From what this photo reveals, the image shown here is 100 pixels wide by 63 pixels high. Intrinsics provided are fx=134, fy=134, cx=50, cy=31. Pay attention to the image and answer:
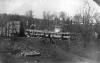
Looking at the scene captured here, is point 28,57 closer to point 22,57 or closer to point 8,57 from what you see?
point 22,57

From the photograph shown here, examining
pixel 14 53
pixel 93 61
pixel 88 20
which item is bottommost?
pixel 93 61

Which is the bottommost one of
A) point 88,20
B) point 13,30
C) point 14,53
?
point 14,53

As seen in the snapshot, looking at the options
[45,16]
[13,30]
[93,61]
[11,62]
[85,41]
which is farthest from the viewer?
[45,16]

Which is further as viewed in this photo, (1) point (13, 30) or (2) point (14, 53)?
(1) point (13, 30)

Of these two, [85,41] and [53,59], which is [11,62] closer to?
[53,59]

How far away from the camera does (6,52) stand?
849 centimetres

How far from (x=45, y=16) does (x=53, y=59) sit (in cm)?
5436

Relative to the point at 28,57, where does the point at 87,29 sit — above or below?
above

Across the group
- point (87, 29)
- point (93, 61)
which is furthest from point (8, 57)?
point (87, 29)

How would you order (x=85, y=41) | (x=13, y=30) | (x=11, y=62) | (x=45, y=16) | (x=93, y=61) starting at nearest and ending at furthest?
1. (x=11, y=62)
2. (x=93, y=61)
3. (x=85, y=41)
4. (x=13, y=30)
5. (x=45, y=16)

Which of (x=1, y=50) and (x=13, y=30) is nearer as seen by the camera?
(x=1, y=50)

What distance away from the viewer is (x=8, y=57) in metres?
7.58

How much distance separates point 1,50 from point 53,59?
3475 millimetres

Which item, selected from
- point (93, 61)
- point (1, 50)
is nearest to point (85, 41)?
point (93, 61)
